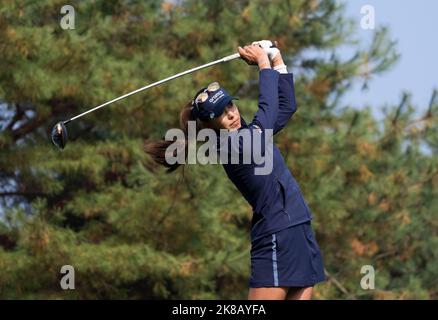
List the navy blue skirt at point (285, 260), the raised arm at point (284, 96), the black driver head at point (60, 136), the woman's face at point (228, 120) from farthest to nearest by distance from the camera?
the black driver head at point (60, 136), the raised arm at point (284, 96), the woman's face at point (228, 120), the navy blue skirt at point (285, 260)

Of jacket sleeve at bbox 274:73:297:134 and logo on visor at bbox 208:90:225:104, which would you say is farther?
jacket sleeve at bbox 274:73:297:134

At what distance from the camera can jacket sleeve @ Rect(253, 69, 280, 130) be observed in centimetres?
493

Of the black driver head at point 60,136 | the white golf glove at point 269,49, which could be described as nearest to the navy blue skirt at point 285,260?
the white golf glove at point 269,49

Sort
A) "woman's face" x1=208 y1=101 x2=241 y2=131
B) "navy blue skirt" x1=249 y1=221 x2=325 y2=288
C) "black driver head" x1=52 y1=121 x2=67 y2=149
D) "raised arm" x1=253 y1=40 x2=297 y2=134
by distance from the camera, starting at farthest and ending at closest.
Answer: "black driver head" x1=52 y1=121 x2=67 y2=149 → "raised arm" x1=253 y1=40 x2=297 y2=134 → "woman's face" x1=208 y1=101 x2=241 y2=131 → "navy blue skirt" x1=249 y1=221 x2=325 y2=288

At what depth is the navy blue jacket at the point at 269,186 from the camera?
16.1 feet

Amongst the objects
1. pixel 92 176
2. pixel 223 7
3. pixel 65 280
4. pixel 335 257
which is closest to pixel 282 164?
pixel 65 280

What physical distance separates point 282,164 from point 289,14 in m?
11.1

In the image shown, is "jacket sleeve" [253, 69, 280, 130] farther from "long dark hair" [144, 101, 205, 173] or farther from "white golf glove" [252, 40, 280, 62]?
"long dark hair" [144, 101, 205, 173]

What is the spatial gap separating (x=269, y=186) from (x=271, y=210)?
109 millimetres

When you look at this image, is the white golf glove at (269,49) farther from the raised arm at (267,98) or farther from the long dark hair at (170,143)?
the long dark hair at (170,143)

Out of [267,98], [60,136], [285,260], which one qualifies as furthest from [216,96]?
[60,136]

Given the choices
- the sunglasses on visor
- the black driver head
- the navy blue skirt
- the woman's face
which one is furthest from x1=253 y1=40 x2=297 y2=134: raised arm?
the black driver head

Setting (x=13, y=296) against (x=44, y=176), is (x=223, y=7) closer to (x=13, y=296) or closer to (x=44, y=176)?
(x=44, y=176)

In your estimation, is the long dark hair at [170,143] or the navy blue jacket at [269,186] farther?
the long dark hair at [170,143]
